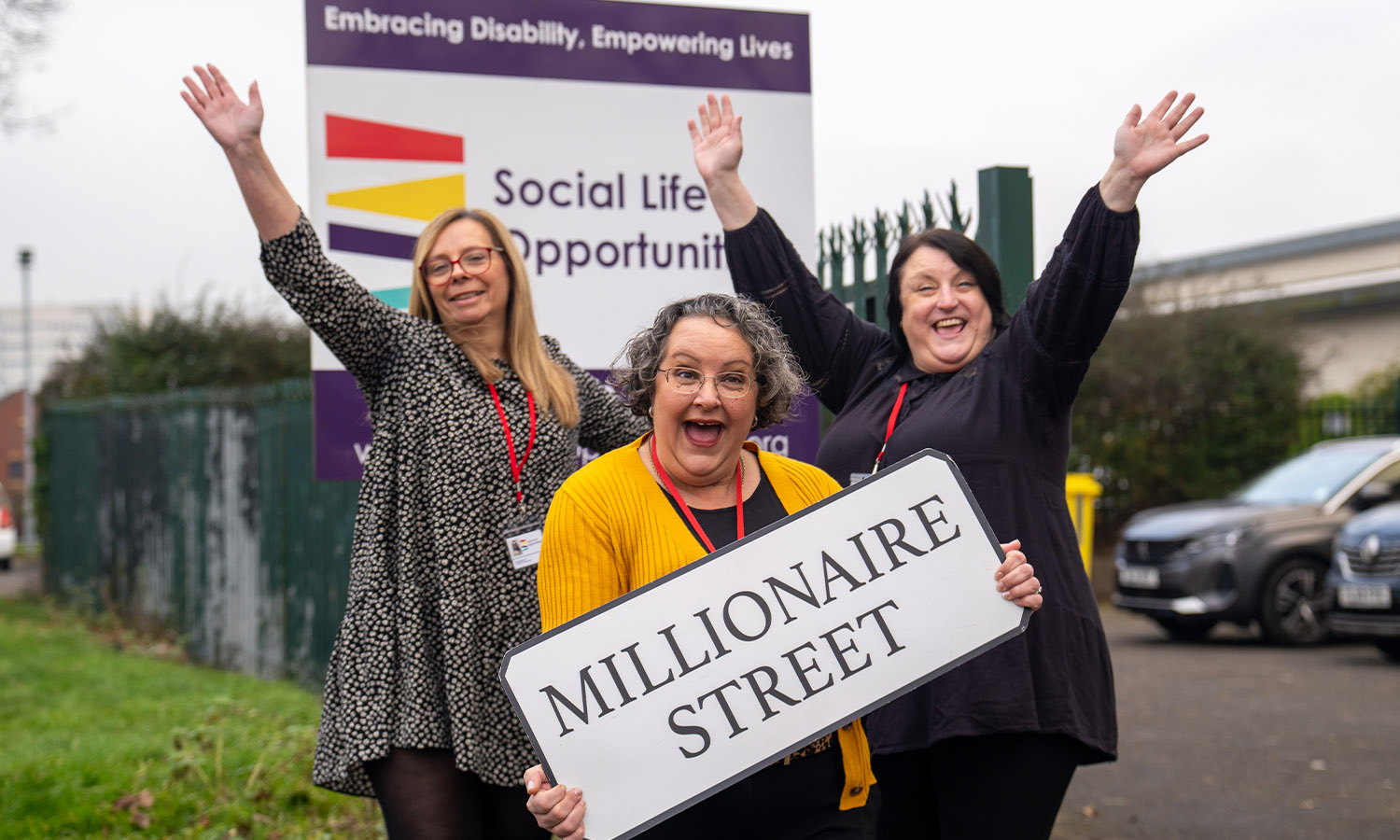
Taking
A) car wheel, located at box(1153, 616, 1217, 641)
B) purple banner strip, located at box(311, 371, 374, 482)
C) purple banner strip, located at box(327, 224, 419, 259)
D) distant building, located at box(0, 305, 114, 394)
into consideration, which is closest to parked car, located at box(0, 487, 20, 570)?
car wheel, located at box(1153, 616, 1217, 641)

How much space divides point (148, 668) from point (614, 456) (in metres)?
7.84

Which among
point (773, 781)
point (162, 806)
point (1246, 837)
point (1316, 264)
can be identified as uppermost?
point (1316, 264)

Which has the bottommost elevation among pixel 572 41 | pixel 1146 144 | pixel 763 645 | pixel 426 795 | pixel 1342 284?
pixel 426 795

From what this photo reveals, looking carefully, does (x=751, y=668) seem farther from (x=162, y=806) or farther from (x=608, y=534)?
(x=162, y=806)

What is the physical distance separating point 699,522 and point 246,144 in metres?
1.33

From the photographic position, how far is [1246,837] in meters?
5.61

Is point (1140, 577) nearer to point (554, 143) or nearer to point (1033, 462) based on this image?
point (554, 143)

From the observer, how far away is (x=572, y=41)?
14.6 feet

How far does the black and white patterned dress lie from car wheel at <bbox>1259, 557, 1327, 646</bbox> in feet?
31.0

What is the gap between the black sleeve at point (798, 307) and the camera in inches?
133

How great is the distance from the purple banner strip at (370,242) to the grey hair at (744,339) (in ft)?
5.62

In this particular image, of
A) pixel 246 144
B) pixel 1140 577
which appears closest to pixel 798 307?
pixel 246 144

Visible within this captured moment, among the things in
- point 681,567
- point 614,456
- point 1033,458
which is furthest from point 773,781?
point 1033,458

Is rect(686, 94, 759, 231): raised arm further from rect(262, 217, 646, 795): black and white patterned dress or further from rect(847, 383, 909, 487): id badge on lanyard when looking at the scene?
rect(262, 217, 646, 795): black and white patterned dress
